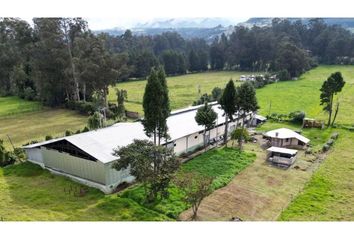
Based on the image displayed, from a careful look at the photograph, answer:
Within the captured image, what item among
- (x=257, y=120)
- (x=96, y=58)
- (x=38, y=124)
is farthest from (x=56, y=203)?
(x=96, y=58)

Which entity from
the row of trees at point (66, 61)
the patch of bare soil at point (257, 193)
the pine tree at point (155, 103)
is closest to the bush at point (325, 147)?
the patch of bare soil at point (257, 193)

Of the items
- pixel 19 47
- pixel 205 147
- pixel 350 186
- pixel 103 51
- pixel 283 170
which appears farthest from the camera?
pixel 19 47

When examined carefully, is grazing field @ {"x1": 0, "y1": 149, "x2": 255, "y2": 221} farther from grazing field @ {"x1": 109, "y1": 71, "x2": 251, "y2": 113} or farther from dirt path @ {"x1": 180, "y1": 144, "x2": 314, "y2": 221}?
grazing field @ {"x1": 109, "y1": 71, "x2": 251, "y2": 113}

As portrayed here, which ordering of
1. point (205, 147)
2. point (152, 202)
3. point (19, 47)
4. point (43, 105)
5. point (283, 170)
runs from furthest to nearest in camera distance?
point (19, 47), point (43, 105), point (205, 147), point (283, 170), point (152, 202)

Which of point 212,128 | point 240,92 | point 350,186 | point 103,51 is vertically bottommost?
point 350,186

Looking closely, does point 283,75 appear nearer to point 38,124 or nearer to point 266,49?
point 266,49

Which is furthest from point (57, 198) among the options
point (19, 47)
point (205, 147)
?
point (19, 47)

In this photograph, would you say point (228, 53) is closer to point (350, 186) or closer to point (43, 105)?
point (43, 105)
